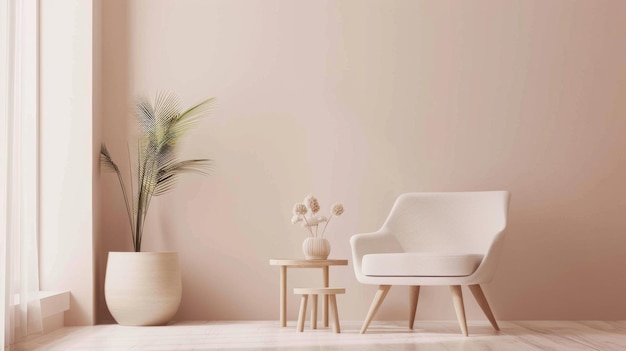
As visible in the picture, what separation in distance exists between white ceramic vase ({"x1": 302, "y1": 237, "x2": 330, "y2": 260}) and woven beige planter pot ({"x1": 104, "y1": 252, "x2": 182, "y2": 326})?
0.80 metres

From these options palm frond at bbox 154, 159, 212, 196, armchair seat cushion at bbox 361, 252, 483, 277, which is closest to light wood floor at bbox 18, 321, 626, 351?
armchair seat cushion at bbox 361, 252, 483, 277

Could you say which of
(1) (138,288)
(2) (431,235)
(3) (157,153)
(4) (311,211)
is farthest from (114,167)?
(2) (431,235)

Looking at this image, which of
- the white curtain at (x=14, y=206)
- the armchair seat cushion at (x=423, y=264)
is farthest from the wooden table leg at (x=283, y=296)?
the white curtain at (x=14, y=206)

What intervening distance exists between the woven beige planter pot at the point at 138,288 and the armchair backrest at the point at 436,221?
1.31m

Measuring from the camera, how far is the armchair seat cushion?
3.96 metres

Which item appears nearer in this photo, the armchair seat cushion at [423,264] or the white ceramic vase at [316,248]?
the armchair seat cushion at [423,264]

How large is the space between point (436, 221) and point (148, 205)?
173 centimetres

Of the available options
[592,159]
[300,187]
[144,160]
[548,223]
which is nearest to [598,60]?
[592,159]

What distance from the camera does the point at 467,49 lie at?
5.02 meters

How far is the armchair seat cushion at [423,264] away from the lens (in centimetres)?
396

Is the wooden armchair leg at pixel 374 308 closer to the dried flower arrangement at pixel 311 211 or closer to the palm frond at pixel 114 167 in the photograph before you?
the dried flower arrangement at pixel 311 211

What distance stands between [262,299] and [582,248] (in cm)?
200

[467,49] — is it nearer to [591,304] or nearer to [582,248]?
[582,248]

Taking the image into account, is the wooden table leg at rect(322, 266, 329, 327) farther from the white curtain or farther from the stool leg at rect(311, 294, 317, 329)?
the white curtain
